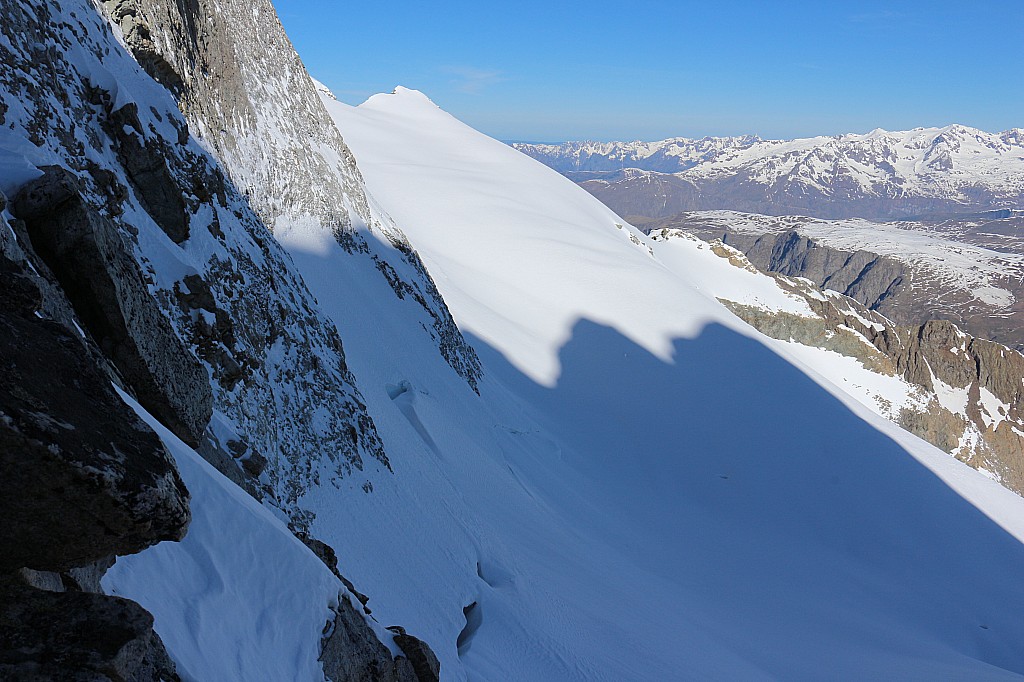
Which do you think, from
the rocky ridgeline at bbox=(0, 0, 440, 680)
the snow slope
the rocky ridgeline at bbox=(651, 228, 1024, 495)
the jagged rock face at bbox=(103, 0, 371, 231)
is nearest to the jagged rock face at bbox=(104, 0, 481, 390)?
the jagged rock face at bbox=(103, 0, 371, 231)

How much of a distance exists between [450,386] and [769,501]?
17864mm

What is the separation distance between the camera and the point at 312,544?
7.88 metres

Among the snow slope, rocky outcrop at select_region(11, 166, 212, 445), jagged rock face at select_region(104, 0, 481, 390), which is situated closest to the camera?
the snow slope

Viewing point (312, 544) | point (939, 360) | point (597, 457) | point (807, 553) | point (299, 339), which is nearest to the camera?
point (312, 544)

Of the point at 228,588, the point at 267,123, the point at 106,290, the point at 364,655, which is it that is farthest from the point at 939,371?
the point at 106,290

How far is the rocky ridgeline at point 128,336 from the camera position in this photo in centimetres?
317

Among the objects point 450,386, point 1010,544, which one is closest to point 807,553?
point 1010,544

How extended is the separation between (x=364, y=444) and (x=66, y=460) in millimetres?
10432

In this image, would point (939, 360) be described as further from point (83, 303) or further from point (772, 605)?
point (83, 303)

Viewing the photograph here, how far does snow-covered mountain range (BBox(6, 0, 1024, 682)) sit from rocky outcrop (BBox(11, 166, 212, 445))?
0.09 feet

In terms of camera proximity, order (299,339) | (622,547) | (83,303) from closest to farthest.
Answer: (83,303) < (299,339) < (622,547)

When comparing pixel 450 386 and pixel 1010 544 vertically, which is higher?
pixel 450 386

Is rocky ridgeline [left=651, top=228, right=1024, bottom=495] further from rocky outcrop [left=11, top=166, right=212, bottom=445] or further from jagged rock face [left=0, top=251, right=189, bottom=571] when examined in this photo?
jagged rock face [left=0, top=251, right=189, bottom=571]

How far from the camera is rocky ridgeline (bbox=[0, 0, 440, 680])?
3.17 m
